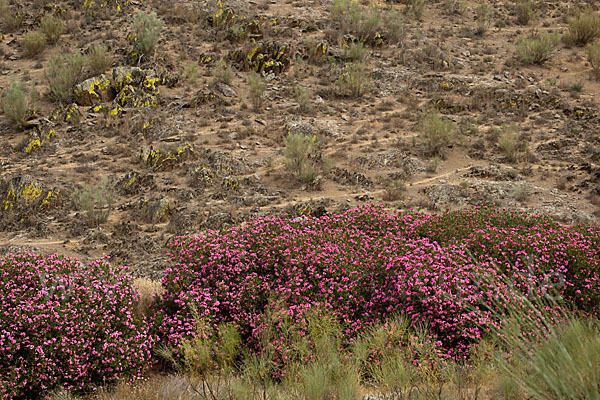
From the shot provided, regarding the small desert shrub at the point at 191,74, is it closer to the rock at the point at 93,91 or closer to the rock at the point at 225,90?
the rock at the point at 225,90

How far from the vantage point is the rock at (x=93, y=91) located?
13.5 metres

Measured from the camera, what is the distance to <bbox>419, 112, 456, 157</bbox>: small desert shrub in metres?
11.7

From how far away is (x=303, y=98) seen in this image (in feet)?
44.8

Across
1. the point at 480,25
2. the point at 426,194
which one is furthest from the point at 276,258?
the point at 480,25

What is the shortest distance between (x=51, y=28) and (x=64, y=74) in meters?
3.86

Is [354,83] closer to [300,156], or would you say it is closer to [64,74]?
[300,156]

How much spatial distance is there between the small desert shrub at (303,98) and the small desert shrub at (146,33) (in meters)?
4.86

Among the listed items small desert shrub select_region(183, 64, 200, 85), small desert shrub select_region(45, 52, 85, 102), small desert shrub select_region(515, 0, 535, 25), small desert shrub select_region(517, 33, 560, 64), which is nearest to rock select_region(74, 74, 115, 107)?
small desert shrub select_region(45, 52, 85, 102)

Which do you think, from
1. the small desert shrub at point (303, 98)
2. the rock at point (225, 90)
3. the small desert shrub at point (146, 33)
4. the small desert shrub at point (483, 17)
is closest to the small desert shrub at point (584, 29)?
the small desert shrub at point (483, 17)

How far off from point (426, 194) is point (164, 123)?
6711mm

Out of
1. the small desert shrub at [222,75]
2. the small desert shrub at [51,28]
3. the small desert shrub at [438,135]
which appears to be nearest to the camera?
the small desert shrub at [438,135]

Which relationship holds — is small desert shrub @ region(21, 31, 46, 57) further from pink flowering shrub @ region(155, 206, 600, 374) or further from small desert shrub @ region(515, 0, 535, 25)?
small desert shrub @ region(515, 0, 535, 25)

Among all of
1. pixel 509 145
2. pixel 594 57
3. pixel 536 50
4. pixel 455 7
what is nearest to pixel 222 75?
pixel 509 145

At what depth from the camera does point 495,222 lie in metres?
6.83
